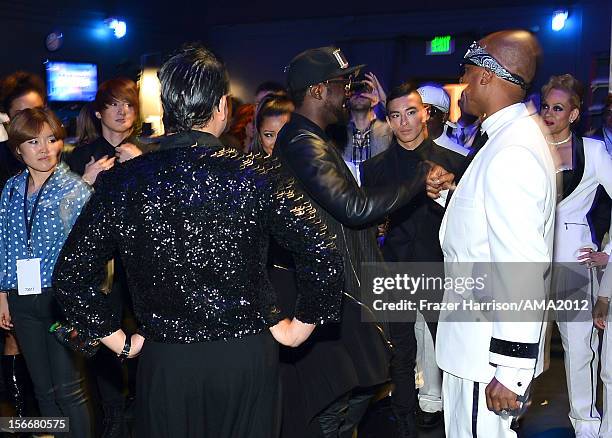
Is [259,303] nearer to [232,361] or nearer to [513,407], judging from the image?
[232,361]

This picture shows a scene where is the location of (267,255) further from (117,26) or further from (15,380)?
(117,26)

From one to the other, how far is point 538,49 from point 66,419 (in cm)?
262

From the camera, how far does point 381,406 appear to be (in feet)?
15.1

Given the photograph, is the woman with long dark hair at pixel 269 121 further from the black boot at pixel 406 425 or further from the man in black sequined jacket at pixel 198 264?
the man in black sequined jacket at pixel 198 264

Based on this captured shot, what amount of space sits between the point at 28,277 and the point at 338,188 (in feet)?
5.13

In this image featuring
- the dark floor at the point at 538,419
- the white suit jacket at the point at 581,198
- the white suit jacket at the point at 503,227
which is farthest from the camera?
the dark floor at the point at 538,419

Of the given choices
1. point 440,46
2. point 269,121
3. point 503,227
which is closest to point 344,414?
point 503,227

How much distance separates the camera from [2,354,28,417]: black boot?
440cm

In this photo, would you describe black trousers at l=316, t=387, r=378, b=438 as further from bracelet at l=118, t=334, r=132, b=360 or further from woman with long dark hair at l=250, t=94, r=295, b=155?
woman with long dark hair at l=250, t=94, r=295, b=155

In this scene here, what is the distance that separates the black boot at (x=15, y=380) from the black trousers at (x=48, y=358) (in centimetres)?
107

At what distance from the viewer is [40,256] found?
3.45 metres

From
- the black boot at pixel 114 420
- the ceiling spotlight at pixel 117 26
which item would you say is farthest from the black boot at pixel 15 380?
the ceiling spotlight at pixel 117 26

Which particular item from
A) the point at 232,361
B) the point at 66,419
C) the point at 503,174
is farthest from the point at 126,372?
the point at 503,174

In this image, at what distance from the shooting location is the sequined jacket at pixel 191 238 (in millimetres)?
1979
